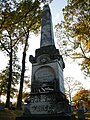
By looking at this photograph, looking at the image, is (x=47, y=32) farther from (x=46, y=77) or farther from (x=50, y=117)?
(x=50, y=117)

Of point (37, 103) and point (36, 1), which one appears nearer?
point (37, 103)

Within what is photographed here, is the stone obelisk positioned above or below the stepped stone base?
above

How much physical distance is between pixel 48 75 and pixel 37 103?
181 cm

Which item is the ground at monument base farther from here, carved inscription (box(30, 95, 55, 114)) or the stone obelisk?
carved inscription (box(30, 95, 55, 114))

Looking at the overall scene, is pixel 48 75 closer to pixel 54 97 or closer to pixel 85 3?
pixel 54 97

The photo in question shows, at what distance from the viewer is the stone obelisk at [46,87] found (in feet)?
26.3

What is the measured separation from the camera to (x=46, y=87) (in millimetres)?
9039

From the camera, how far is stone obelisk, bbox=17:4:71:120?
26.3 ft

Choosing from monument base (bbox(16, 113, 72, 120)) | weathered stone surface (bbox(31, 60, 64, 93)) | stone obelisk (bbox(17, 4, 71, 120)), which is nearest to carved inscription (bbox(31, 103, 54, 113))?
stone obelisk (bbox(17, 4, 71, 120))

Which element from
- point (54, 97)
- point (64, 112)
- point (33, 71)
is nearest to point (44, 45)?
point (33, 71)

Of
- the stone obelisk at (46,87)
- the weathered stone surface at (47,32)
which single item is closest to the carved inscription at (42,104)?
the stone obelisk at (46,87)

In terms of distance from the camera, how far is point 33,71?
31.9 feet

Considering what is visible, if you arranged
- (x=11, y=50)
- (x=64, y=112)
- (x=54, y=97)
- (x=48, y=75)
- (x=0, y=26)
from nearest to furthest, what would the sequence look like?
(x=64, y=112), (x=54, y=97), (x=48, y=75), (x=0, y=26), (x=11, y=50)

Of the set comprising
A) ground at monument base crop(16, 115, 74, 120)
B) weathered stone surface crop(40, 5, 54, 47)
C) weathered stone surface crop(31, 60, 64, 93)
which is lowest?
ground at monument base crop(16, 115, 74, 120)
